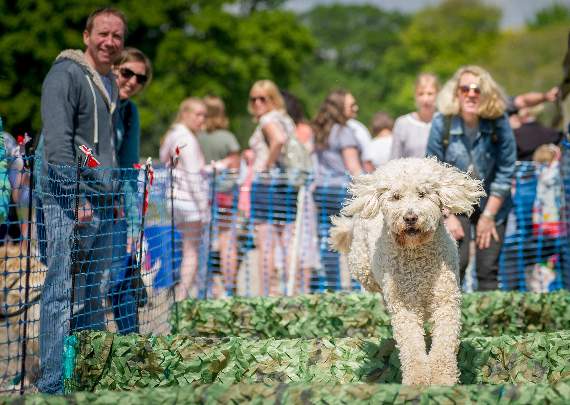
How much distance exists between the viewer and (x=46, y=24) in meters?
27.7

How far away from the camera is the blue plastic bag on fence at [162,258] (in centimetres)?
677

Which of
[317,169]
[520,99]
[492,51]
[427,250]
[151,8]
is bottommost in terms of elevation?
[427,250]

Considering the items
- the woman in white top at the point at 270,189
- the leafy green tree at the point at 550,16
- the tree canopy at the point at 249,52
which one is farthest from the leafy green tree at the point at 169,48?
the leafy green tree at the point at 550,16

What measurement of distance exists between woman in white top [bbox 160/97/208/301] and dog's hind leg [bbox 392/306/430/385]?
341 centimetres

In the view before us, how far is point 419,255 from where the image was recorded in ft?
14.3

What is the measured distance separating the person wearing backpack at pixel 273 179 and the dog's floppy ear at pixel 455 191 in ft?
13.2

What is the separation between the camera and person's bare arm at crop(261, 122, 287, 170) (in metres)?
8.30

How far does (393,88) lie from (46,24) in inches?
1633

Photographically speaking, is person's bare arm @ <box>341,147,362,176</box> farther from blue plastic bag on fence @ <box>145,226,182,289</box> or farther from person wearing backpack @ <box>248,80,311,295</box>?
blue plastic bag on fence @ <box>145,226,182,289</box>

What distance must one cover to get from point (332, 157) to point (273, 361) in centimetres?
419

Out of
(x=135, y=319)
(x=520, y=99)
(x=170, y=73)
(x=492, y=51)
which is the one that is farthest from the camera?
(x=492, y=51)

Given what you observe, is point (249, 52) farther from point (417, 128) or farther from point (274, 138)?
point (417, 128)

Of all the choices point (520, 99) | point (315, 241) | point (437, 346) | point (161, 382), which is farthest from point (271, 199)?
point (437, 346)

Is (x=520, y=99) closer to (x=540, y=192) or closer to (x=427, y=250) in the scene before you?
(x=540, y=192)
